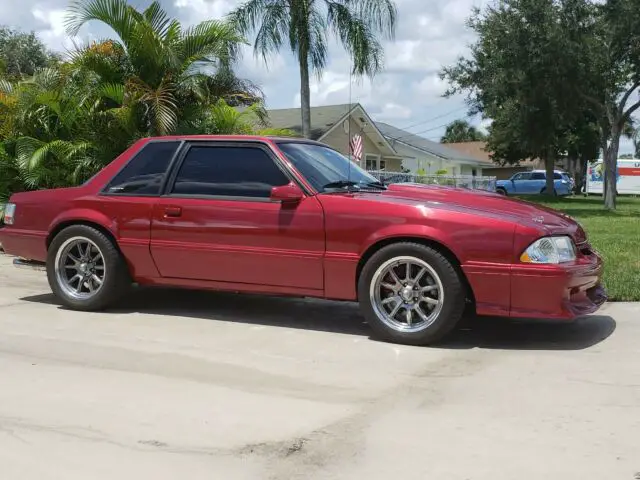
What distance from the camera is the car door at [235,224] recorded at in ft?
17.8

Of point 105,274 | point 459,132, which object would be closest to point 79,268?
point 105,274

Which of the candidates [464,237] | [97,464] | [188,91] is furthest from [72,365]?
[188,91]

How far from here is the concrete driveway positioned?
3.20 m

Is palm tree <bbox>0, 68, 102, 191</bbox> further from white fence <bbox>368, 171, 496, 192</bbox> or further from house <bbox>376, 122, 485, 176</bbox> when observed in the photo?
house <bbox>376, 122, 485, 176</bbox>

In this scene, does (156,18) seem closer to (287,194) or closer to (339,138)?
(287,194)

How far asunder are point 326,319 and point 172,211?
1.68m

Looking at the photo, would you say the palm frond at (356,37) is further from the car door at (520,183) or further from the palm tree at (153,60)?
the car door at (520,183)

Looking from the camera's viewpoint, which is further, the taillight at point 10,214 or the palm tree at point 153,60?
the palm tree at point 153,60

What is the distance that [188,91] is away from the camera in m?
10.2

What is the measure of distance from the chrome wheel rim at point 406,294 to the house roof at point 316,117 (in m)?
19.1

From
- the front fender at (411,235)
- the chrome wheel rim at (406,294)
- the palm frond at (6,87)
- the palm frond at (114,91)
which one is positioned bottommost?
the chrome wheel rim at (406,294)

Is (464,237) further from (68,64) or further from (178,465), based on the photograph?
(68,64)

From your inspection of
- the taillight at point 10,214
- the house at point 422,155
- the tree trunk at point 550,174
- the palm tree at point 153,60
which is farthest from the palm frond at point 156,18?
the tree trunk at point 550,174

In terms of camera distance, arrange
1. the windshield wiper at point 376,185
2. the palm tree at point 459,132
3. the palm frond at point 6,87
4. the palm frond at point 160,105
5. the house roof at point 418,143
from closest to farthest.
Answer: the windshield wiper at point 376,185 → the palm frond at point 160,105 → the palm frond at point 6,87 → the house roof at point 418,143 → the palm tree at point 459,132
